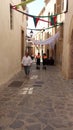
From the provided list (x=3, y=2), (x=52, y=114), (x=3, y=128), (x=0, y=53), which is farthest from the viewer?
(x=3, y=2)

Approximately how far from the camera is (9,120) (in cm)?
552

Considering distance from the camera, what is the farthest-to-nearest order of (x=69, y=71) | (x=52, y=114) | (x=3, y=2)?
(x=69, y=71)
(x=3, y=2)
(x=52, y=114)

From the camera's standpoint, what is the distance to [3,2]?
1126 cm

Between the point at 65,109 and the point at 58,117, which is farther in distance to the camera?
the point at 65,109

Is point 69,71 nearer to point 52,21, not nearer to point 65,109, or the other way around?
point 52,21

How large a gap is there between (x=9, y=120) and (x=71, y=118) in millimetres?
1408

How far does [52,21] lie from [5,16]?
6345 millimetres

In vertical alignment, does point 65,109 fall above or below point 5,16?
below

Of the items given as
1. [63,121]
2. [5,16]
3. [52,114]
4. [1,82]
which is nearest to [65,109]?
[52,114]

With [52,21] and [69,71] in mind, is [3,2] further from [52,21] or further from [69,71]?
[52,21]

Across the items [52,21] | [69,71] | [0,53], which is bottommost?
[69,71]

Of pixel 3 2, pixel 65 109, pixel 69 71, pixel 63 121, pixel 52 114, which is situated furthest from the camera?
pixel 69 71

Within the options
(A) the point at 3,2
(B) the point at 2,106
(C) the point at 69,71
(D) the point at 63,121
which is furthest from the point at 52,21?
(D) the point at 63,121

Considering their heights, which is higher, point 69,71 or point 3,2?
point 3,2
